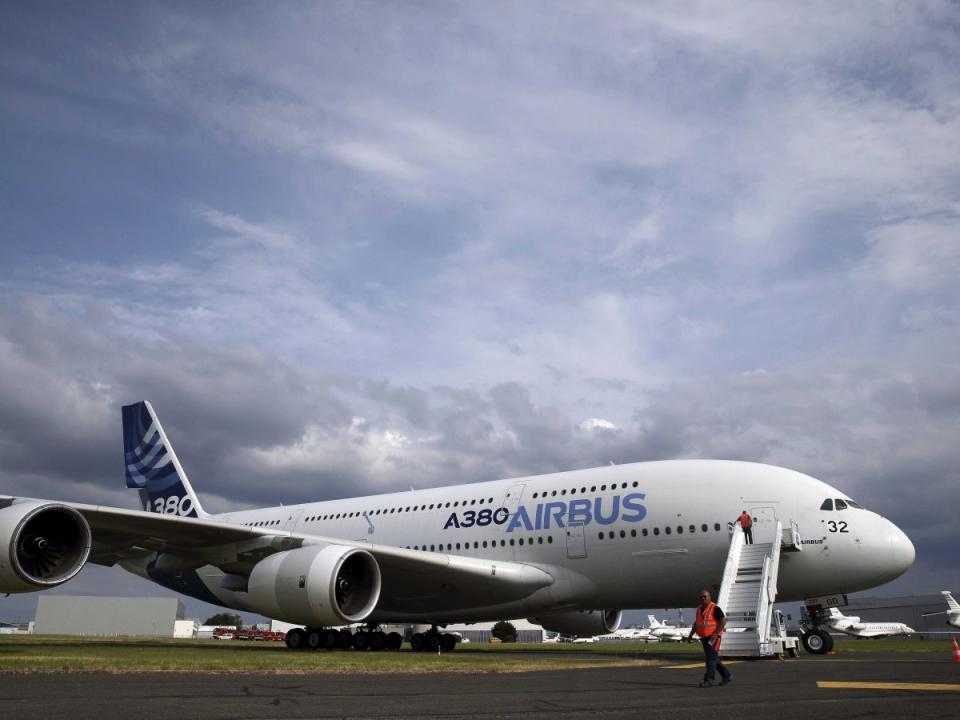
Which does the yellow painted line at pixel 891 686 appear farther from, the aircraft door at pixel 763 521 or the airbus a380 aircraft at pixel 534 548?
the airbus a380 aircraft at pixel 534 548

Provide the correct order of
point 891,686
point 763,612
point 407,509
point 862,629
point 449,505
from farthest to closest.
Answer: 1. point 862,629
2. point 407,509
3. point 449,505
4. point 763,612
5. point 891,686

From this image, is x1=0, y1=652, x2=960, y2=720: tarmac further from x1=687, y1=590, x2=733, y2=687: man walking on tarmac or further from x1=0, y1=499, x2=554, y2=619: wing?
x1=0, y1=499, x2=554, y2=619: wing

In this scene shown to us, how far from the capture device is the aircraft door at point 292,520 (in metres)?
26.8

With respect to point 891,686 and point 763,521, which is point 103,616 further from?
point 891,686

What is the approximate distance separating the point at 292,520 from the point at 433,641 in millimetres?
7045

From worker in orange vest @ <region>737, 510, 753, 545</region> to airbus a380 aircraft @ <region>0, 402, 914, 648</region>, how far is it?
0.71ft

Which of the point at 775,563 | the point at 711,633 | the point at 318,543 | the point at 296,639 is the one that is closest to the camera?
the point at 711,633

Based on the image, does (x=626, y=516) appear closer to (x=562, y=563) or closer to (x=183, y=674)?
(x=562, y=563)

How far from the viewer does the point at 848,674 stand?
11422 mm

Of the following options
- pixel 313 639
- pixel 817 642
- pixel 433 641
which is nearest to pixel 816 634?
pixel 817 642

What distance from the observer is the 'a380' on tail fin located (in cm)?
2984

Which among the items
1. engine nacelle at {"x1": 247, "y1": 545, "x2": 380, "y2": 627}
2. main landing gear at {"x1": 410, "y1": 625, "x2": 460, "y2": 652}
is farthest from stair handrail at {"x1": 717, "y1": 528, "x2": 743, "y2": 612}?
main landing gear at {"x1": 410, "y1": 625, "x2": 460, "y2": 652}

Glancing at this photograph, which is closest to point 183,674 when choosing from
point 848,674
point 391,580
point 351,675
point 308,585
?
point 351,675

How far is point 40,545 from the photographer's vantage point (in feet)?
44.9
